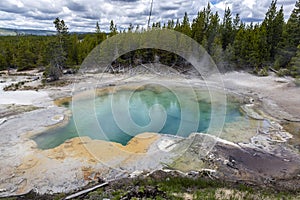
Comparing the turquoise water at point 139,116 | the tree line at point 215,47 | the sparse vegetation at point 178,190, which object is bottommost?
the turquoise water at point 139,116

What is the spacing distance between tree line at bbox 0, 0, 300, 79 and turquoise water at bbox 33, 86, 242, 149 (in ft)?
39.4

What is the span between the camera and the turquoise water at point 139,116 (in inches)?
565

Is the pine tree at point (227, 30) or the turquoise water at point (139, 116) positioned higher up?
the pine tree at point (227, 30)

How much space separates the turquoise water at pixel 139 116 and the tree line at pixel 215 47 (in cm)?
1202

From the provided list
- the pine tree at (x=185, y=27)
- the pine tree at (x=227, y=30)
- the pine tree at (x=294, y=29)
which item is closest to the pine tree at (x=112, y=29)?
the pine tree at (x=185, y=27)

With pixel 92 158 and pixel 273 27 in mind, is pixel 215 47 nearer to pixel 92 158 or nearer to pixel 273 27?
pixel 273 27

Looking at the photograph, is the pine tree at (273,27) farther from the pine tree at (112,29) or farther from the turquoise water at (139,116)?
the pine tree at (112,29)

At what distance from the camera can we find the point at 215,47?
32.9 m

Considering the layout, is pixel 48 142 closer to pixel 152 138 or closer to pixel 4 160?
pixel 4 160

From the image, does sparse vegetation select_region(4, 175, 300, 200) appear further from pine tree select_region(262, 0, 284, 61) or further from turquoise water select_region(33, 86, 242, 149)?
pine tree select_region(262, 0, 284, 61)

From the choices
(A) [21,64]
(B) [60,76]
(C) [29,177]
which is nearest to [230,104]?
(C) [29,177]

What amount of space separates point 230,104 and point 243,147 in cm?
960

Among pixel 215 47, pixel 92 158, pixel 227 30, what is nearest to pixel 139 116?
pixel 92 158

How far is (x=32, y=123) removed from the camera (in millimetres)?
14914
